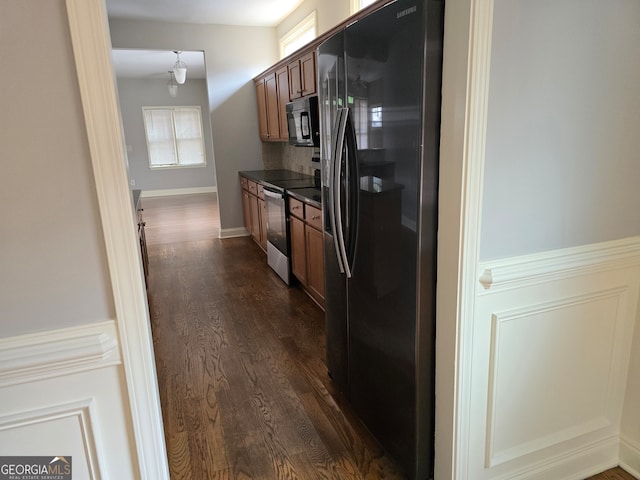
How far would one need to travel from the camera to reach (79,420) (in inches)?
43.9

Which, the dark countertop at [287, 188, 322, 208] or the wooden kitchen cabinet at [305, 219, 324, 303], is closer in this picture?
the dark countertop at [287, 188, 322, 208]

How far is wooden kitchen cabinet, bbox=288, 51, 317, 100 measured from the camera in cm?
372

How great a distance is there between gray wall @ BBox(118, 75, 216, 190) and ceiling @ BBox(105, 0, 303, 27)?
435 centimetres

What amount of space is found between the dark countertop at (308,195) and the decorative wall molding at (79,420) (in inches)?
81.8

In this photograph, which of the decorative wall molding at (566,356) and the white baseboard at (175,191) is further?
the white baseboard at (175,191)

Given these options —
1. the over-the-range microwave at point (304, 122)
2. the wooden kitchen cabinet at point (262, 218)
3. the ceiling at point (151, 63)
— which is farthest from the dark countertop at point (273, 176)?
the ceiling at point (151, 63)

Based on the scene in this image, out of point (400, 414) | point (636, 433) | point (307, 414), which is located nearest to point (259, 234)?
point (307, 414)

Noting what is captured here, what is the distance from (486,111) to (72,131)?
44.0 inches

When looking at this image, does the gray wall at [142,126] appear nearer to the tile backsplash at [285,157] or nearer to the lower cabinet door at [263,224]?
the tile backsplash at [285,157]

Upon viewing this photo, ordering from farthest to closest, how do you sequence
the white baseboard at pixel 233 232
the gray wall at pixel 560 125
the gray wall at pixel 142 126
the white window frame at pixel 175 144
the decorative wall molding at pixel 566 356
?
the white window frame at pixel 175 144 < the gray wall at pixel 142 126 < the white baseboard at pixel 233 232 < the decorative wall molding at pixel 566 356 < the gray wall at pixel 560 125

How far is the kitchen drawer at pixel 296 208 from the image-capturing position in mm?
3433

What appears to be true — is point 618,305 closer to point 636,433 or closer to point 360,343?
point 636,433

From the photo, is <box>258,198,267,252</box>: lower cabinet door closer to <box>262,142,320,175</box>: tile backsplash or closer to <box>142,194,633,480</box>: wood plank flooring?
<box>142,194,633,480</box>: wood plank flooring

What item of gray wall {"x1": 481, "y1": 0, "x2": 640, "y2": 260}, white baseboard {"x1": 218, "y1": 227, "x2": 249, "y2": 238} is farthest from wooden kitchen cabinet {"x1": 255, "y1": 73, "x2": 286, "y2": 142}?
gray wall {"x1": 481, "y1": 0, "x2": 640, "y2": 260}
